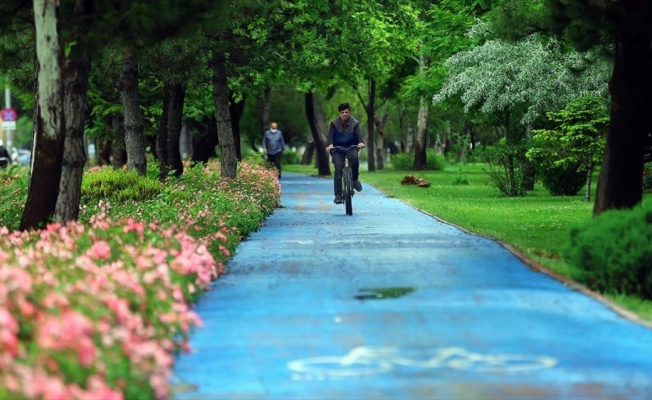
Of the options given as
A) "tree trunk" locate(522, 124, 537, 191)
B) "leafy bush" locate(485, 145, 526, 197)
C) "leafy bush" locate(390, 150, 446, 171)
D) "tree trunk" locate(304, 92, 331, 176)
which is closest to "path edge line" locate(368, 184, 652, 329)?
"leafy bush" locate(485, 145, 526, 197)

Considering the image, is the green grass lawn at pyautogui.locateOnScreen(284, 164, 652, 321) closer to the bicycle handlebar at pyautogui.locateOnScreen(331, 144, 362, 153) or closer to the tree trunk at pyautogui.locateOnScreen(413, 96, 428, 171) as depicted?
the bicycle handlebar at pyautogui.locateOnScreen(331, 144, 362, 153)

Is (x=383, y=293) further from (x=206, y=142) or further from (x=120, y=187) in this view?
(x=206, y=142)

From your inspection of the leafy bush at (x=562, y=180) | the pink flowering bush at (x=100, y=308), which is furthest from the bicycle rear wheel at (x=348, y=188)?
the leafy bush at (x=562, y=180)

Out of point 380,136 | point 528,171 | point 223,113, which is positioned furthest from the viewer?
point 380,136

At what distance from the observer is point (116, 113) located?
135ft

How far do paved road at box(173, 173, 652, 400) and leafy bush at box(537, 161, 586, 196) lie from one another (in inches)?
841

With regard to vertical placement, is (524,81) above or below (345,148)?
above

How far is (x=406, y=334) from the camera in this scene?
9703 millimetres

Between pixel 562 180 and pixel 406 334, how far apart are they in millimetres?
27787

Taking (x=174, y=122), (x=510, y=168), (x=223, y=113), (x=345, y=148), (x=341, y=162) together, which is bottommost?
(x=510, y=168)

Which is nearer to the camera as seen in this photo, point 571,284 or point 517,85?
point 571,284

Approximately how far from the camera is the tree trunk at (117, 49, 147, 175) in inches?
1024

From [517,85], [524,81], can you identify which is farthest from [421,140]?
[524,81]

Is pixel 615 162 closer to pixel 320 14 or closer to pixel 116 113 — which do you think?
pixel 320 14
